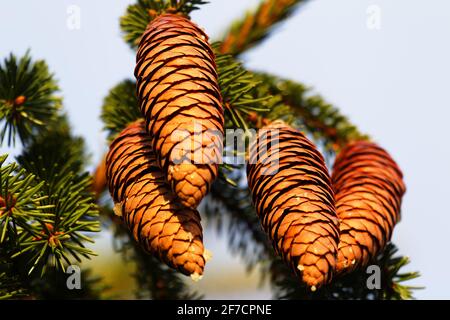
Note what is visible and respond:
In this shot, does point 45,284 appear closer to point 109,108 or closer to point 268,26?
point 109,108

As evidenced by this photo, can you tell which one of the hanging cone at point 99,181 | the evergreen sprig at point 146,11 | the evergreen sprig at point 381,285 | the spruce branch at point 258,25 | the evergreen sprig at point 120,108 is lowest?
the evergreen sprig at point 381,285

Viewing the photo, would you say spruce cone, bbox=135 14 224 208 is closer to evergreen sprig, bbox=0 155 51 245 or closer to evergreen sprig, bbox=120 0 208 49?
evergreen sprig, bbox=120 0 208 49

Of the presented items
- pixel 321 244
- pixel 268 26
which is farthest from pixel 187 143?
pixel 268 26

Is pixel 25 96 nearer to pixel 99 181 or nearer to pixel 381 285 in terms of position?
pixel 99 181

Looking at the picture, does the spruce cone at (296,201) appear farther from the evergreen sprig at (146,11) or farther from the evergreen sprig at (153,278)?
the evergreen sprig at (153,278)

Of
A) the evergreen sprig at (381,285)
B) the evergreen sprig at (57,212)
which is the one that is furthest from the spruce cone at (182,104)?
the evergreen sprig at (381,285)

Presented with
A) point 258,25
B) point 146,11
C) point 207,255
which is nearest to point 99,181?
point 146,11
